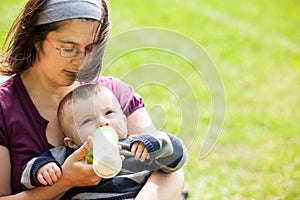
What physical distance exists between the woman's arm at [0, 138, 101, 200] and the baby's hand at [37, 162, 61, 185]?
0.09 feet

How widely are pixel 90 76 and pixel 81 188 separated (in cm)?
49

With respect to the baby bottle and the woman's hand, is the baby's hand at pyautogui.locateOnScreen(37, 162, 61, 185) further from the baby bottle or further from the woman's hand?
the baby bottle

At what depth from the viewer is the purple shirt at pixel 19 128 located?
7.99ft

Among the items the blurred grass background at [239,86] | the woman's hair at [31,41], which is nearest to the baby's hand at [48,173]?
the woman's hair at [31,41]

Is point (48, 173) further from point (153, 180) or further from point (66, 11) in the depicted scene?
point (66, 11)

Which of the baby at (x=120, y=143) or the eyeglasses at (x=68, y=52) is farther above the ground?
the eyeglasses at (x=68, y=52)

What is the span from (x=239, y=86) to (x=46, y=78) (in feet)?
13.7

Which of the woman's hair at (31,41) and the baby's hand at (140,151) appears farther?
the woman's hair at (31,41)

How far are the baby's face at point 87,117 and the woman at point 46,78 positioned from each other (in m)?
0.09

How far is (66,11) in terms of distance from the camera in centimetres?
244

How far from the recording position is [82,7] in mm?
2459

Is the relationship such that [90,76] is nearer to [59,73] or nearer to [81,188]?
[59,73]

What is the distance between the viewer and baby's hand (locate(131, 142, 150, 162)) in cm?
234

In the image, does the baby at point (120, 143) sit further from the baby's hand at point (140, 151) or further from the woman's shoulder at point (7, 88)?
the woman's shoulder at point (7, 88)
